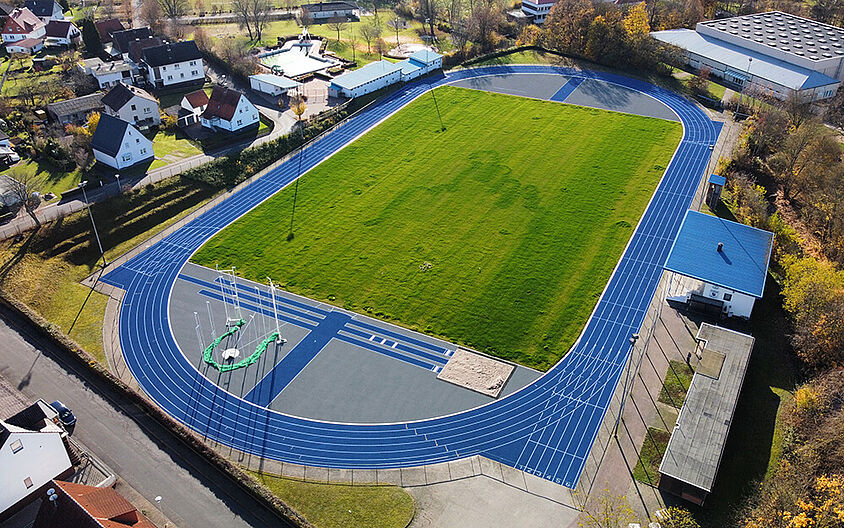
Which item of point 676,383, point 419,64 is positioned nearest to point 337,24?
point 419,64

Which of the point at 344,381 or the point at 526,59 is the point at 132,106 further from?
the point at 526,59

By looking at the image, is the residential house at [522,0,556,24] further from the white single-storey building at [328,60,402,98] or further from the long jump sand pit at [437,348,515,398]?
the long jump sand pit at [437,348,515,398]

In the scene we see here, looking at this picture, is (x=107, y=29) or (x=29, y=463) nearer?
(x=29, y=463)

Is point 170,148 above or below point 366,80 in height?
below

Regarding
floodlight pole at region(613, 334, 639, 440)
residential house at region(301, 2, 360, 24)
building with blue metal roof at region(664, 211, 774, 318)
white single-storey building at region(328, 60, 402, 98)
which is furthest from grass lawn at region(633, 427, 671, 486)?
residential house at region(301, 2, 360, 24)

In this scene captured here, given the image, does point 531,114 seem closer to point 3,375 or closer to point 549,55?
point 549,55

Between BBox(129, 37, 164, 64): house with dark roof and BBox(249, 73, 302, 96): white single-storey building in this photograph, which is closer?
BBox(249, 73, 302, 96): white single-storey building

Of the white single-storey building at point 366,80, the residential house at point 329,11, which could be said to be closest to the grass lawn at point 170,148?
the white single-storey building at point 366,80
